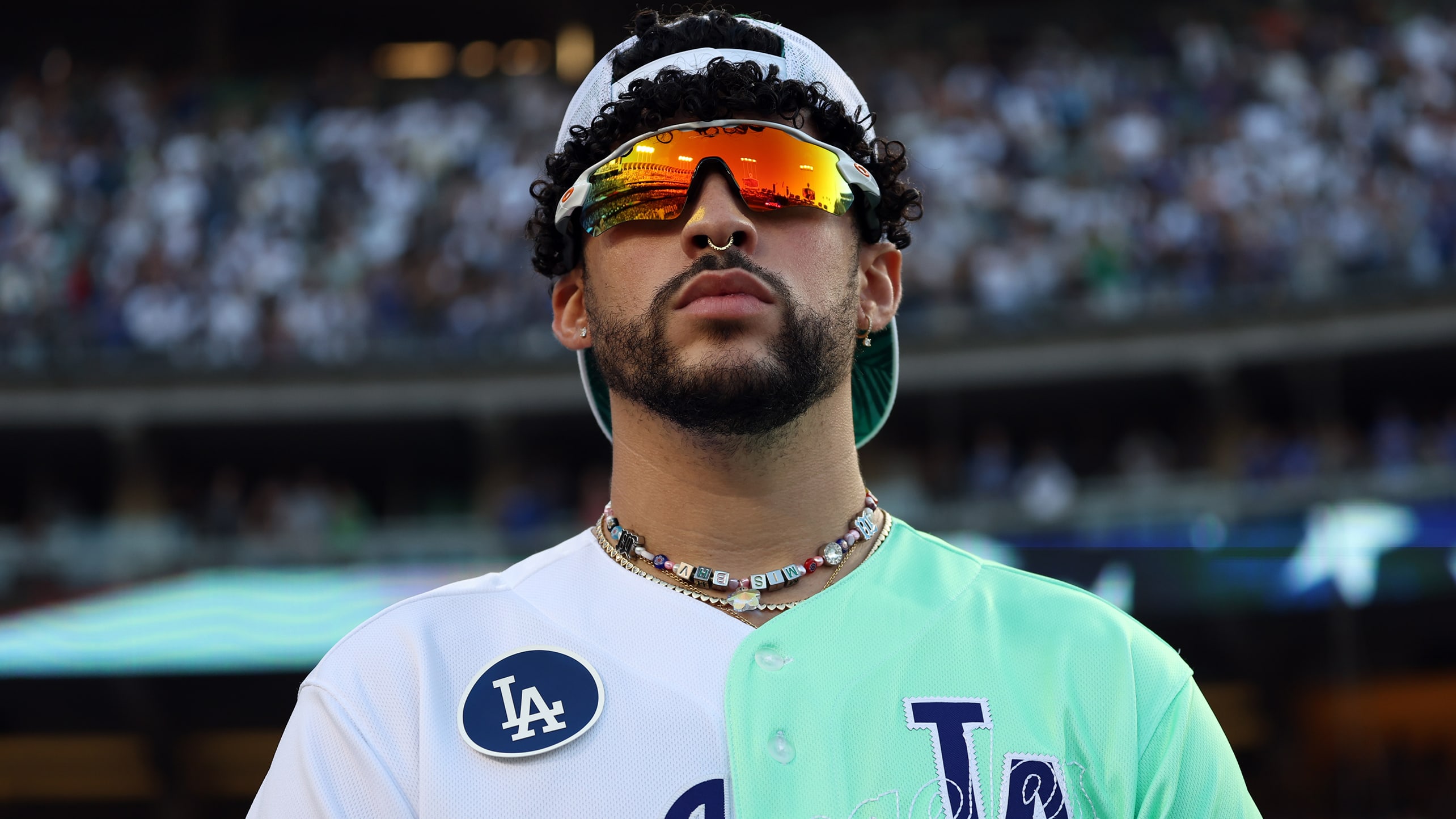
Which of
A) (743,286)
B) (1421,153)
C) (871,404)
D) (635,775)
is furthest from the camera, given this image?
(1421,153)

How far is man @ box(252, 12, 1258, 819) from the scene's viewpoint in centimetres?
193

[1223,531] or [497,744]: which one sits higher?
[1223,531]

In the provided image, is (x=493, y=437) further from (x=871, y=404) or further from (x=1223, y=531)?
(x=871, y=404)

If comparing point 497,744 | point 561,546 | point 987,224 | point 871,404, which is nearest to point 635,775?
point 497,744

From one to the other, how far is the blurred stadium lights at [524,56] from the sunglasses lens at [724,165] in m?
26.8

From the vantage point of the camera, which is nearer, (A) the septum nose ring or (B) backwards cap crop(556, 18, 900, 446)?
(A) the septum nose ring

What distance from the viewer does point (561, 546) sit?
2.40 m

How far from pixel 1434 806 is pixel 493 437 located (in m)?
14.2

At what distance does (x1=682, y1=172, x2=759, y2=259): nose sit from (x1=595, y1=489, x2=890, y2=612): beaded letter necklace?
1.60ft

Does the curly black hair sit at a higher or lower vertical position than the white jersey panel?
higher

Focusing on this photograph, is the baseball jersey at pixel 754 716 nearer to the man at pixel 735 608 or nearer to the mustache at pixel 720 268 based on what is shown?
the man at pixel 735 608

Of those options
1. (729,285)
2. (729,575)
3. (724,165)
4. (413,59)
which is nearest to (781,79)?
(724,165)

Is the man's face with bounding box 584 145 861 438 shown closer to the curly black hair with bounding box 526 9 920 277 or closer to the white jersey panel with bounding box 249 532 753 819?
the curly black hair with bounding box 526 9 920 277

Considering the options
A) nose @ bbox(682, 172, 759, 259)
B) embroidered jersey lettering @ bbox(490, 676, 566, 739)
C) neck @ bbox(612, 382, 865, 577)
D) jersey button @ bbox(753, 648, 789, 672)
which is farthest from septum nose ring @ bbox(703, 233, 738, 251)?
embroidered jersey lettering @ bbox(490, 676, 566, 739)
